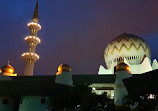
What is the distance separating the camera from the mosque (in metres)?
24.5

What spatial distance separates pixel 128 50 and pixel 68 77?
1621cm

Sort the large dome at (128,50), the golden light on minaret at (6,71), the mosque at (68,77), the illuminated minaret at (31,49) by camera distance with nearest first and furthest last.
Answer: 1. the mosque at (68,77)
2. the golden light on minaret at (6,71)
3. the large dome at (128,50)
4. the illuminated minaret at (31,49)

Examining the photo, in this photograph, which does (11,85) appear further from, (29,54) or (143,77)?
(29,54)

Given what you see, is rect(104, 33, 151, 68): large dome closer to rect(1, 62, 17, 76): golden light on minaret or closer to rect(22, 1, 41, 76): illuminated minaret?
rect(22, 1, 41, 76): illuminated minaret

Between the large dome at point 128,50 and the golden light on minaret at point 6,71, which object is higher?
the large dome at point 128,50

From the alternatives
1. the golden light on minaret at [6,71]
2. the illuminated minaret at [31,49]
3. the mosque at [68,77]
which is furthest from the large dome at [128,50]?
the golden light on minaret at [6,71]

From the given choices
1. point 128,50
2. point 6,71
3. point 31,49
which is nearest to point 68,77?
point 6,71

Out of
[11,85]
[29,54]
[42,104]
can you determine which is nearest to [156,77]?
[42,104]

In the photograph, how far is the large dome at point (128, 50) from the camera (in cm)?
3959

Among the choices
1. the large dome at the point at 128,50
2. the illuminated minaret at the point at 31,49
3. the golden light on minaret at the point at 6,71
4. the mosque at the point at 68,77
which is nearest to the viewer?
the mosque at the point at 68,77

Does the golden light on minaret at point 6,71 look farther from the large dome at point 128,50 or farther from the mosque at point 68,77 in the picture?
the large dome at point 128,50

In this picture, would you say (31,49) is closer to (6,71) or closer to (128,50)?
(6,71)

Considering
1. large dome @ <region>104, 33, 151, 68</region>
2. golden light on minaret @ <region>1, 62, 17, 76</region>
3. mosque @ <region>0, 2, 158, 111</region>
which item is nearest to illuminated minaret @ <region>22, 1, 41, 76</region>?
mosque @ <region>0, 2, 158, 111</region>

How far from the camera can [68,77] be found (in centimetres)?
2898
